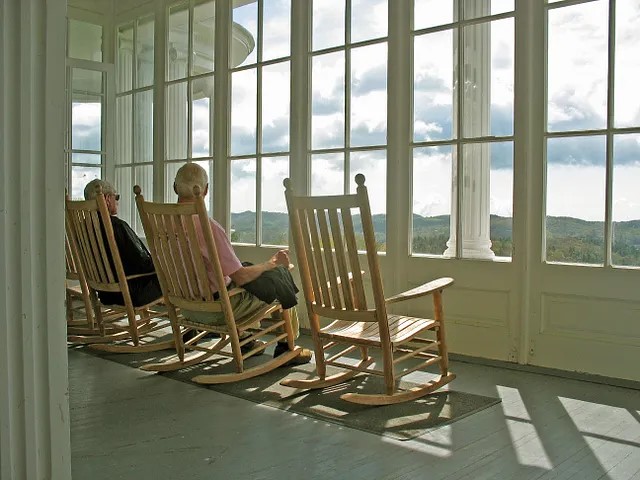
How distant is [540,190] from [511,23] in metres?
1.00

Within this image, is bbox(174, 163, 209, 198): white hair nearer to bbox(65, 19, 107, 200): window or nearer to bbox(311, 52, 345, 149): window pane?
bbox(311, 52, 345, 149): window pane

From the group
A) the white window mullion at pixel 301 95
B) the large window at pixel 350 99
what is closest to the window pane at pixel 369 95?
the large window at pixel 350 99

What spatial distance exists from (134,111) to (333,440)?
16.5 feet

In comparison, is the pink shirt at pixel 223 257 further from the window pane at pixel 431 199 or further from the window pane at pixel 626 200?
the window pane at pixel 626 200

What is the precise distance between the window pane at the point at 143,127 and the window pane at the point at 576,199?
160 inches

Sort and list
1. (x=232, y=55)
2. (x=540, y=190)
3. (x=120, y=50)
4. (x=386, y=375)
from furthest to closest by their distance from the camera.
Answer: (x=120, y=50), (x=232, y=55), (x=540, y=190), (x=386, y=375)

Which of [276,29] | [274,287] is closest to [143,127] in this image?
[276,29]

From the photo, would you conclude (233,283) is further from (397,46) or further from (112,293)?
(397,46)

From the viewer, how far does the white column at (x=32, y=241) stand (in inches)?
53.7

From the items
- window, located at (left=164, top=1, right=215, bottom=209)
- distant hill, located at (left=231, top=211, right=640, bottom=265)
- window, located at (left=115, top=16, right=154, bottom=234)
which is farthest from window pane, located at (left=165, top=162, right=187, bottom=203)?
distant hill, located at (left=231, top=211, right=640, bottom=265)

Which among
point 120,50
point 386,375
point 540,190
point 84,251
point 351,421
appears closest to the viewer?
point 351,421

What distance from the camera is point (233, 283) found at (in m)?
3.71

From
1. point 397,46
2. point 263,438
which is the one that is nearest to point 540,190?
point 397,46

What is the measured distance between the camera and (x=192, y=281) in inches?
144
